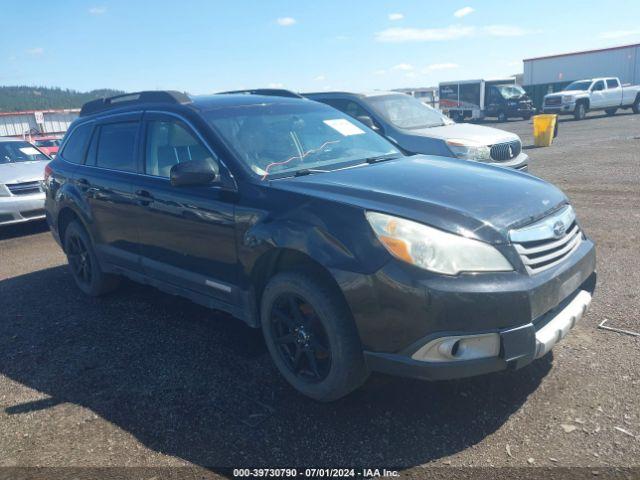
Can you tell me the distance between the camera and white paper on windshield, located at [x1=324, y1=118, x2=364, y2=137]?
14.3 feet

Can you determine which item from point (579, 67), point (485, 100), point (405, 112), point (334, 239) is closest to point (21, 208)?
point (405, 112)

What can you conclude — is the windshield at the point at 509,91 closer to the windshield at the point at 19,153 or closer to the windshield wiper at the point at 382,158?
the windshield at the point at 19,153

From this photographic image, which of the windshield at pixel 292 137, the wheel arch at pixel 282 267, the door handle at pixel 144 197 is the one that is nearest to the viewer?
the wheel arch at pixel 282 267

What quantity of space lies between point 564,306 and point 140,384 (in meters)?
2.75

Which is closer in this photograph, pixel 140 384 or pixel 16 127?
pixel 140 384

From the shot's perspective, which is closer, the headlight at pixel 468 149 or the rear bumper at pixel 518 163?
the headlight at pixel 468 149

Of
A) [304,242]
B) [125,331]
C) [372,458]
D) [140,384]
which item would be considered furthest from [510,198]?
[125,331]

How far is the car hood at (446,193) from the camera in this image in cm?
283

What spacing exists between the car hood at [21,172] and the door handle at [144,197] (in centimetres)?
557

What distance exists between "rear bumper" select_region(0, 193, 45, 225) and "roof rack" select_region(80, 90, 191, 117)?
3833mm

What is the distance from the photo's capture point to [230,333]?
4312 mm

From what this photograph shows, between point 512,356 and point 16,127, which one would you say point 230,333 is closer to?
point 512,356

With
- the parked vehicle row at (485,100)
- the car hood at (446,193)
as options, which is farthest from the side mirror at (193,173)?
the parked vehicle row at (485,100)

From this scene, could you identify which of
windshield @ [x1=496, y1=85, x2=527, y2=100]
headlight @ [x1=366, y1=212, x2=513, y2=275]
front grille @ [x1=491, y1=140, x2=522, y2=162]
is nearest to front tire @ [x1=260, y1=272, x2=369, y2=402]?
headlight @ [x1=366, y1=212, x2=513, y2=275]
